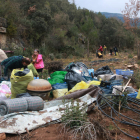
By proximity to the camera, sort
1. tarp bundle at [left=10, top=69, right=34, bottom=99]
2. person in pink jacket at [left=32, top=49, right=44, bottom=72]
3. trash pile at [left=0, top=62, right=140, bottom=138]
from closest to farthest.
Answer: trash pile at [left=0, top=62, right=140, bottom=138], tarp bundle at [left=10, top=69, right=34, bottom=99], person in pink jacket at [left=32, top=49, right=44, bottom=72]

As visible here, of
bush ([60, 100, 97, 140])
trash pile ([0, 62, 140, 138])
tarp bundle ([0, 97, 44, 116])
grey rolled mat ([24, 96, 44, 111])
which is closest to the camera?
bush ([60, 100, 97, 140])

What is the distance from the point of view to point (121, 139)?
2.04 metres

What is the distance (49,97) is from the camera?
164 inches

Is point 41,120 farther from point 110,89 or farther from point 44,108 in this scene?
point 110,89

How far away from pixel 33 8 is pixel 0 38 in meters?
8.21

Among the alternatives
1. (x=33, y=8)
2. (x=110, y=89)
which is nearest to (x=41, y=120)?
(x=110, y=89)

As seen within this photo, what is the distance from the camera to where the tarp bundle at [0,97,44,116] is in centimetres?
248

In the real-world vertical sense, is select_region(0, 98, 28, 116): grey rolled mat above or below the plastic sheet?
above

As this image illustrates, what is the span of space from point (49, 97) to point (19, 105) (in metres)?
1.67

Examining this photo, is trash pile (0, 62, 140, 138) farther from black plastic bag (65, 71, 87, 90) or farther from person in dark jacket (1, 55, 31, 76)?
person in dark jacket (1, 55, 31, 76)

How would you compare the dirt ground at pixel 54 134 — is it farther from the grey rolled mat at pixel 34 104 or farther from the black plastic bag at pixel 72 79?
the black plastic bag at pixel 72 79

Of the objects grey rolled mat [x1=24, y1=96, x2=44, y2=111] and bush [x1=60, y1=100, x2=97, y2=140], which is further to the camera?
grey rolled mat [x1=24, y1=96, x2=44, y2=111]

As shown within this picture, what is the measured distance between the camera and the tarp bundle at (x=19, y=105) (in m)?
2.48

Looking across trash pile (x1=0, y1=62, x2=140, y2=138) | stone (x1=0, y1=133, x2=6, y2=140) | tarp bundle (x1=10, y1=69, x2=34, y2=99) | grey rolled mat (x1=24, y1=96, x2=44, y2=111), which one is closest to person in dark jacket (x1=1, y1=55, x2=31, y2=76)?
trash pile (x1=0, y1=62, x2=140, y2=138)
